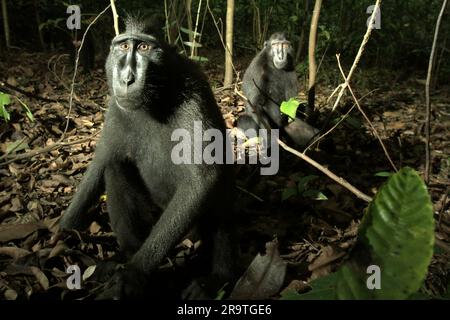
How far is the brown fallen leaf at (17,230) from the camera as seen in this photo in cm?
307

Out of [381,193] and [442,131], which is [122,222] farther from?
[442,131]

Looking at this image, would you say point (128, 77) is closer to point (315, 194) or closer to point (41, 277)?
point (41, 277)

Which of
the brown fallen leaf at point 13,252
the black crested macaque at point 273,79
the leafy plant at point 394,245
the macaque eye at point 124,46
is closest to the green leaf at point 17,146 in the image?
the brown fallen leaf at point 13,252

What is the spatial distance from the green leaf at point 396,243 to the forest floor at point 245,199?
1.51m

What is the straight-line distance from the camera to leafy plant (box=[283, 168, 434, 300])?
3.31ft

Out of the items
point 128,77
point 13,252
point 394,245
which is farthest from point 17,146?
point 394,245

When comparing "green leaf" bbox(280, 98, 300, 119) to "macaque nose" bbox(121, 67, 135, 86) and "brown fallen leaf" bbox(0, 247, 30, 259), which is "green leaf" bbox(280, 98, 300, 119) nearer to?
"macaque nose" bbox(121, 67, 135, 86)

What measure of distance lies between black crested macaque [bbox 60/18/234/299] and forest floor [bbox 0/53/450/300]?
0.31 meters

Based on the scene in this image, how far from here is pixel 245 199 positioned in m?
4.04

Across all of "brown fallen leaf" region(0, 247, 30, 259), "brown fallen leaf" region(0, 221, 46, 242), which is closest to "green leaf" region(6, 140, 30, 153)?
"brown fallen leaf" region(0, 221, 46, 242)

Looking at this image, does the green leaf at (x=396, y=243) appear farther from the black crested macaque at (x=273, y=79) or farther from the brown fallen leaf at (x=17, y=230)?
the black crested macaque at (x=273, y=79)
